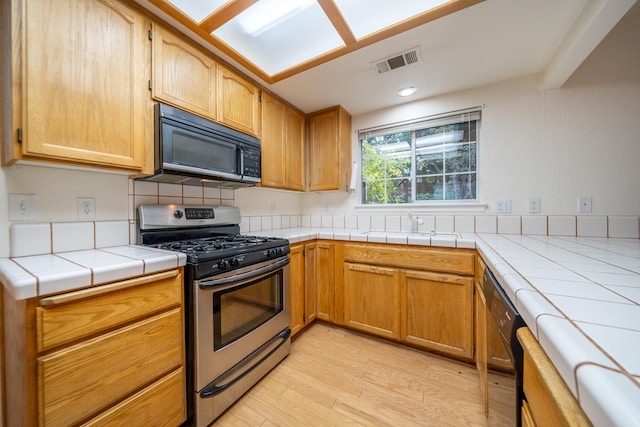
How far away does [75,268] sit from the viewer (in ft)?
2.87

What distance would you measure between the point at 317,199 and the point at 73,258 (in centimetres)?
212

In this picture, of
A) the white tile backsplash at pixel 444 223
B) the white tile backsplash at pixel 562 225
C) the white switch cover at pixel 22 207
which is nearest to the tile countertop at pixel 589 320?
the white tile backsplash at pixel 562 225

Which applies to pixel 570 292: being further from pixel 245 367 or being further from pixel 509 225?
pixel 509 225

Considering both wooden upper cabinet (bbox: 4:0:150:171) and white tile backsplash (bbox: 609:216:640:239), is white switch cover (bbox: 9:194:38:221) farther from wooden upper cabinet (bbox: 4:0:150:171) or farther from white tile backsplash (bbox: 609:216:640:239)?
white tile backsplash (bbox: 609:216:640:239)

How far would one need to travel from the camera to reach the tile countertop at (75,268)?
75cm

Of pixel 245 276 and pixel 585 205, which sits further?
pixel 585 205

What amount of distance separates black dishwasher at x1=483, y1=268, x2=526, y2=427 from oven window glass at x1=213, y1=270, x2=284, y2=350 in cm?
122

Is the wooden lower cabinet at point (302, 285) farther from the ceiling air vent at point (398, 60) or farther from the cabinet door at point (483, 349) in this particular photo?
the ceiling air vent at point (398, 60)

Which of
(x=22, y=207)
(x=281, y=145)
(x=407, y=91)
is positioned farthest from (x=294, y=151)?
(x=22, y=207)

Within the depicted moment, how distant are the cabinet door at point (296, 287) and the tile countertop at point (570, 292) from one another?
914 mm

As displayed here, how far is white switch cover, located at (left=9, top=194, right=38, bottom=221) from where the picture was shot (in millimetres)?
1077

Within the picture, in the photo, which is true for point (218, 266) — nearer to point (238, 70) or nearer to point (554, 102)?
point (238, 70)

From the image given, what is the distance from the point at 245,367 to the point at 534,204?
2417 millimetres

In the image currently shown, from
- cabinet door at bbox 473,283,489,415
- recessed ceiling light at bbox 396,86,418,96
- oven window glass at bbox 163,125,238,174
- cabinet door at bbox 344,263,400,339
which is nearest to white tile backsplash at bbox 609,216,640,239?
cabinet door at bbox 473,283,489,415
